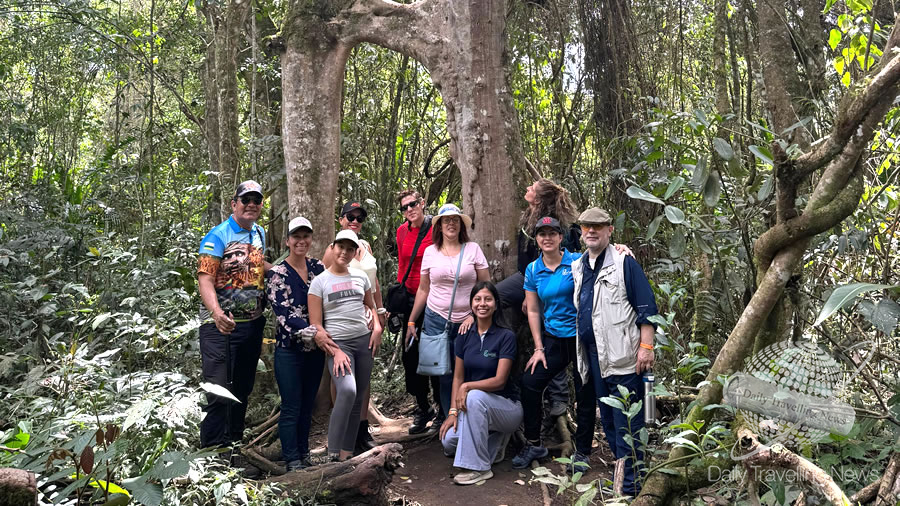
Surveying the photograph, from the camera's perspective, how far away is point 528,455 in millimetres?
4816

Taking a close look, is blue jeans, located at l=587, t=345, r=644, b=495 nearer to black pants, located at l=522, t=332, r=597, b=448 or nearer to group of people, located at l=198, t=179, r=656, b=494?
group of people, located at l=198, t=179, r=656, b=494

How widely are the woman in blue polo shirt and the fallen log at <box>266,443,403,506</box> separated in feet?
4.15

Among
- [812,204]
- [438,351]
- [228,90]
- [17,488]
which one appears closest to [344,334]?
[438,351]

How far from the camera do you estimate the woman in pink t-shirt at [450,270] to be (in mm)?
5012

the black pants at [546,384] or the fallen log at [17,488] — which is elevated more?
the fallen log at [17,488]

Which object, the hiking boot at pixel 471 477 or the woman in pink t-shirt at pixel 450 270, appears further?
the woman in pink t-shirt at pixel 450 270

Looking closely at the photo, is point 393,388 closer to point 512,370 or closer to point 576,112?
point 512,370

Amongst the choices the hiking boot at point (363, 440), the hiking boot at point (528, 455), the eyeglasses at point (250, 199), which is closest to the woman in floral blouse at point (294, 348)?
the eyeglasses at point (250, 199)

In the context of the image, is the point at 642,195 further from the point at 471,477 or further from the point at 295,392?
the point at 295,392

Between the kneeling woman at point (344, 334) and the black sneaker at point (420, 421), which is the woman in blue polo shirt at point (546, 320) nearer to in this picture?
the black sneaker at point (420, 421)

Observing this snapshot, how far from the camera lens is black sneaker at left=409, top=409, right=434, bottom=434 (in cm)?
557

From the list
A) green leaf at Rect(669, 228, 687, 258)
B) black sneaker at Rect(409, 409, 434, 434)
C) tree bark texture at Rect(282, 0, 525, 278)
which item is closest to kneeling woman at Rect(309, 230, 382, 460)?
black sneaker at Rect(409, 409, 434, 434)

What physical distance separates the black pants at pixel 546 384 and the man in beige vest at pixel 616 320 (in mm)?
298

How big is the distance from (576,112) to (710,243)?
3564 mm
